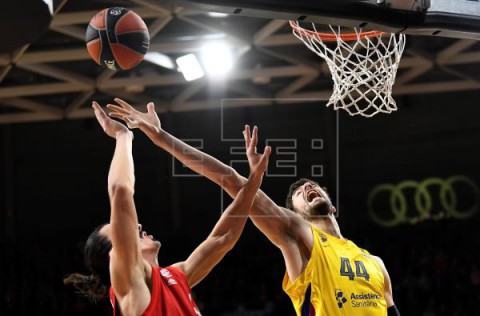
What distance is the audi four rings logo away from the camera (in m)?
12.7

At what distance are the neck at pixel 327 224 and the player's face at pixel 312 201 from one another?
3 cm

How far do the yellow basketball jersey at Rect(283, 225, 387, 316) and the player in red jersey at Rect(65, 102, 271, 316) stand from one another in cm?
62

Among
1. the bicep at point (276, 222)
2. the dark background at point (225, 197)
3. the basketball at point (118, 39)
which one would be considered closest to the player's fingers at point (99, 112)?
the basketball at point (118, 39)

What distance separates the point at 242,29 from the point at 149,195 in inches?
192

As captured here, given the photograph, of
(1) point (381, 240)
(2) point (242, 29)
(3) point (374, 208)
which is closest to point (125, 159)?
(2) point (242, 29)

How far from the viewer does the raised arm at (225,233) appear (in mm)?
3311

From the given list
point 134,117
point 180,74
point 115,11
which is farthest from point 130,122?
point 180,74

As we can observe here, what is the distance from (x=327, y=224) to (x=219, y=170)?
0.87m

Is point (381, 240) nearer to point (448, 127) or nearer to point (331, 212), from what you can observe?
point (448, 127)

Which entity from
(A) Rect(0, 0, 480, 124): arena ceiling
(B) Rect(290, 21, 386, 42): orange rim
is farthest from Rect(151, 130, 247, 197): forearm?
(A) Rect(0, 0, 480, 124): arena ceiling

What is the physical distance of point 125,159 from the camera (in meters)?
2.90

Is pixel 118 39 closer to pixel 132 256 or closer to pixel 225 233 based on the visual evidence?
pixel 225 233

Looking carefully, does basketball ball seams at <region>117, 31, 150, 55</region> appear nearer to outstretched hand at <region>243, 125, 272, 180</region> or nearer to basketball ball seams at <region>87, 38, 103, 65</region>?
basketball ball seams at <region>87, 38, 103, 65</region>

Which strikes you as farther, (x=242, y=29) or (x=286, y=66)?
(x=286, y=66)
